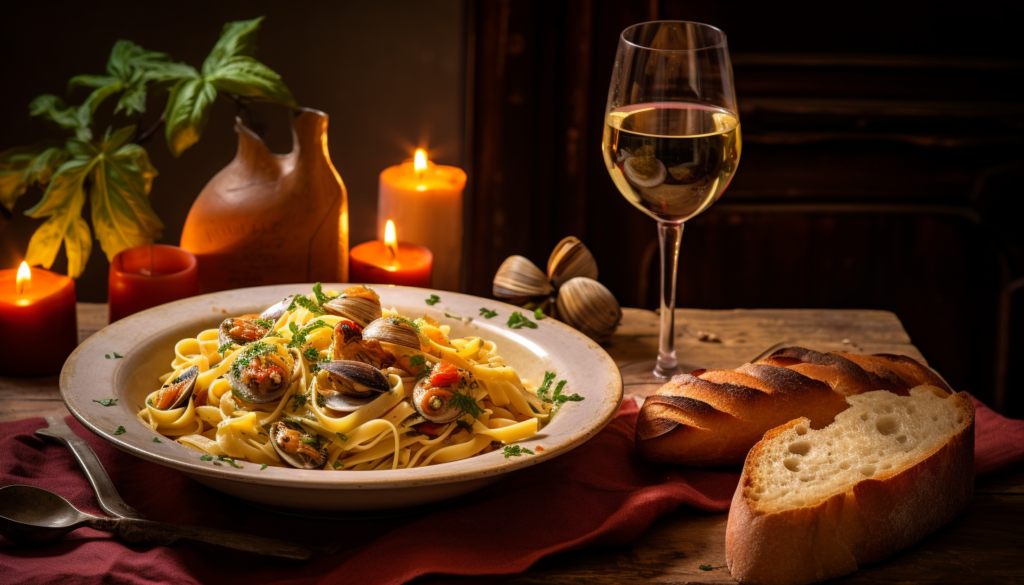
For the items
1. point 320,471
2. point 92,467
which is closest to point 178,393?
point 92,467

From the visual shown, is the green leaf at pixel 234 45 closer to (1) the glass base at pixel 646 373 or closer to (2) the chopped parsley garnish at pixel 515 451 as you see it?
(1) the glass base at pixel 646 373

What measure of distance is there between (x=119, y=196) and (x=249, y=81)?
356 mm

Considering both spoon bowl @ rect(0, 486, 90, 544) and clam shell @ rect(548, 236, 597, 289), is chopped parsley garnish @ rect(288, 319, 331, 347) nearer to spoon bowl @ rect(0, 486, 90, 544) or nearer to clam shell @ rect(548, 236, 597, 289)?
spoon bowl @ rect(0, 486, 90, 544)

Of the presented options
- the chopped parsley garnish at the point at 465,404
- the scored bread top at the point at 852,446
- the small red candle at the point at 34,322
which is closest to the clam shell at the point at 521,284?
the chopped parsley garnish at the point at 465,404

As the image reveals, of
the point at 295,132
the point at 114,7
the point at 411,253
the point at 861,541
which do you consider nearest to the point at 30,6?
the point at 114,7

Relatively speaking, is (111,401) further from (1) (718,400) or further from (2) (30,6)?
(2) (30,6)

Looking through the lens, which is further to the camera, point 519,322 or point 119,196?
point 119,196

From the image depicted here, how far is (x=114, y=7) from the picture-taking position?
3.31 m

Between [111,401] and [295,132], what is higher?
[295,132]

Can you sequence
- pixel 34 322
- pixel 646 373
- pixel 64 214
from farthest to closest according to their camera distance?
pixel 64 214 < pixel 646 373 < pixel 34 322

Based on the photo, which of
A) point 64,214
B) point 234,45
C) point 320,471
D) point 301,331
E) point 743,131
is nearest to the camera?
point 320,471

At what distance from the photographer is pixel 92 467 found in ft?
4.64

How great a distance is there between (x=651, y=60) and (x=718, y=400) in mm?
569

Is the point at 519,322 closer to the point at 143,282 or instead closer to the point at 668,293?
the point at 668,293
